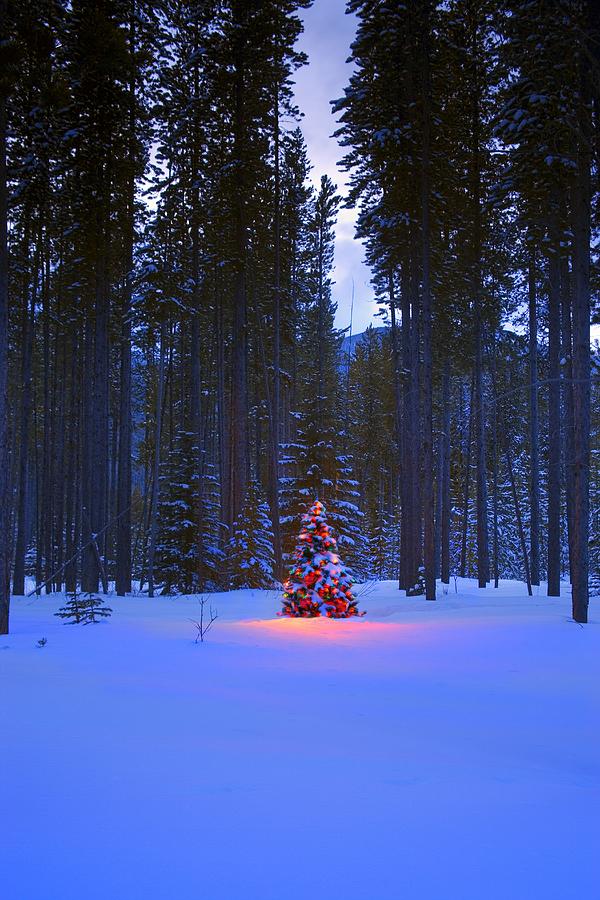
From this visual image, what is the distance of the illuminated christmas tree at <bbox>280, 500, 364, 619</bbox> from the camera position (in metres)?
10.8

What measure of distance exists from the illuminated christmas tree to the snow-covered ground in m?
3.84

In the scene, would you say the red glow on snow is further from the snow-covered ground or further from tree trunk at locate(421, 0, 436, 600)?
tree trunk at locate(421, 0, 436, 600)

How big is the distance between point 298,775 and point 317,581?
307 inches

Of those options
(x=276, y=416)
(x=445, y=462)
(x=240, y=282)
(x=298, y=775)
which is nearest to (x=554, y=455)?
(x=445, y=462)

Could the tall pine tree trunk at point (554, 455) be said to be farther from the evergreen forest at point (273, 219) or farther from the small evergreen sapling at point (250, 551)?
the small evergreen sapling at point (250, 551)

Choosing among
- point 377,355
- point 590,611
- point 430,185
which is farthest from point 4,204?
point 377,355

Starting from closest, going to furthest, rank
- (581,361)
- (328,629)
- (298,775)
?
(298,775) < (328,629) < (581,361)

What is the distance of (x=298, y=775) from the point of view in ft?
10.7

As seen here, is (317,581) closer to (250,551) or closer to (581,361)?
(581,361)

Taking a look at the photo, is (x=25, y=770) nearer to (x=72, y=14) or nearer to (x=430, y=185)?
(x=430, y=185)

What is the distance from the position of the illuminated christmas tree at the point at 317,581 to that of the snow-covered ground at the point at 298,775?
3.84 meters

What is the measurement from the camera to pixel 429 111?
13398 mm

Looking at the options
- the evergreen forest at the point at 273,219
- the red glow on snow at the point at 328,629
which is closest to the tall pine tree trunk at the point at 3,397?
the evergreen forest at the point at 273,219

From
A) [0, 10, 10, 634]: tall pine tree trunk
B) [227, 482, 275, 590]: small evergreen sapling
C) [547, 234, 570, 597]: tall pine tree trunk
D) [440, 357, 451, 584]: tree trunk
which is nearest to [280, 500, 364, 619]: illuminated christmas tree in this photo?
[0, 10, 10, 634]: tall pine tree trunk
